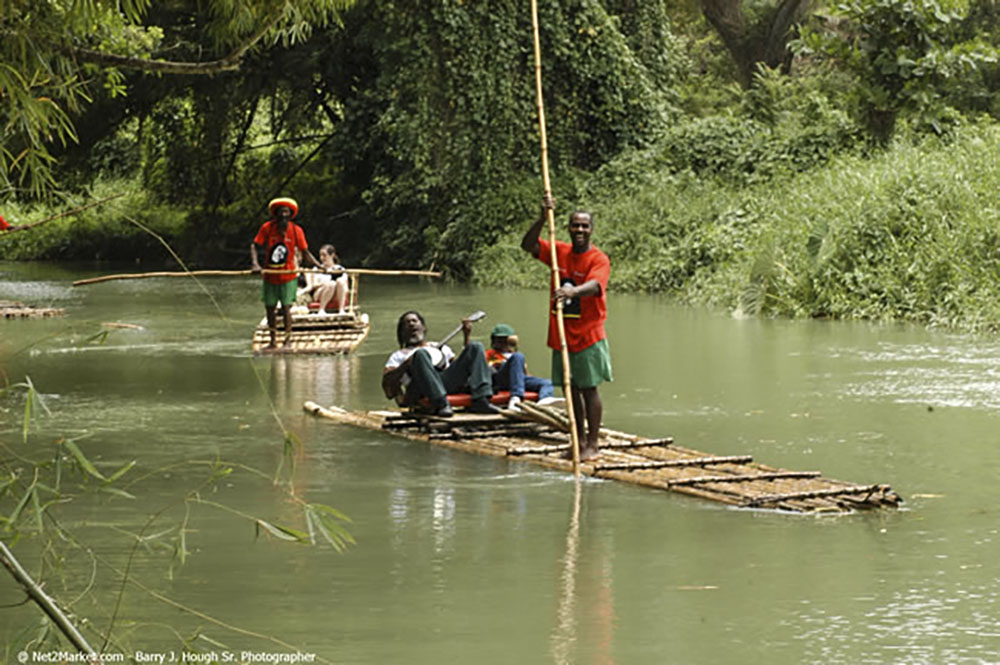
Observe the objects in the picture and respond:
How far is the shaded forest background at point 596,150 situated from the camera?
66.8 feet

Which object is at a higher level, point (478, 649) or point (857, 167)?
point (857, 167)

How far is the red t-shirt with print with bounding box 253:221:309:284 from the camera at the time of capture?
16375 millimetres

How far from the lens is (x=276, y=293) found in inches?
651

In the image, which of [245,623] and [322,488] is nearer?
[245,623]

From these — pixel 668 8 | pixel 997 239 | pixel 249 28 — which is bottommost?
pixel 997 239

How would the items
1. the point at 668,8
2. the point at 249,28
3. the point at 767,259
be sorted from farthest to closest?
the point at 668,8
the point at 767,259
the point at 249,28

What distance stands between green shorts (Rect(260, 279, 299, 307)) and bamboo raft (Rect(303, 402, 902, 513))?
4176mm

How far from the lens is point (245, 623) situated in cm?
622

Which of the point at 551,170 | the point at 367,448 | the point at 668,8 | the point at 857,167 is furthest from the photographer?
the point at 668,8

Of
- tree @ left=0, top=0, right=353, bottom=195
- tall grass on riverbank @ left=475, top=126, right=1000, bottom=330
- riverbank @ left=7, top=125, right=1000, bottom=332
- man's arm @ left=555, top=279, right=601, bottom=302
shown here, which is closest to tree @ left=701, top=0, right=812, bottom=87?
riverbank @ left=7, top=125, right=1000, bottom=332

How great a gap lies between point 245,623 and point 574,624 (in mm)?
1226

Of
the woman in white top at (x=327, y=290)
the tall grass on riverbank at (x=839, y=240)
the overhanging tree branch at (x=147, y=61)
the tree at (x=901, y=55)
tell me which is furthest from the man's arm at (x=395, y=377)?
the tree at (x=901, y=55)

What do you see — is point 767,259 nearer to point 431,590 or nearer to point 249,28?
point 249,28

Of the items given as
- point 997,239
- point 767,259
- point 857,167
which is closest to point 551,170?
point 857,167
